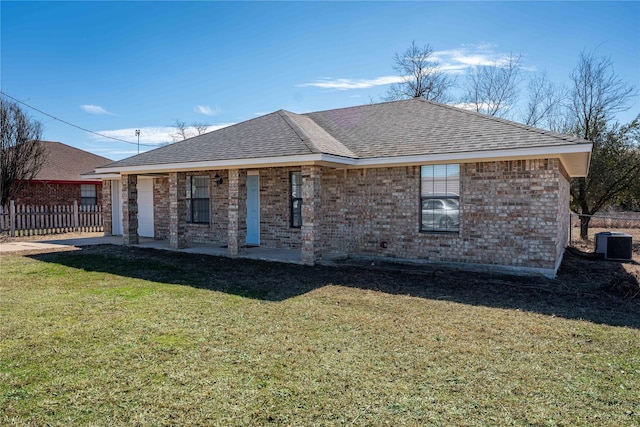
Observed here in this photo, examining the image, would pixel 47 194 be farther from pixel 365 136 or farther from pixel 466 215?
pixel 466 215

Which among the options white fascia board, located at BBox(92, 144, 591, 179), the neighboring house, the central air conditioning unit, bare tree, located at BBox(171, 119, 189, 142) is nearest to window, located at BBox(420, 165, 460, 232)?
white fascia board, located at BBox(92, 144, 591, 179)

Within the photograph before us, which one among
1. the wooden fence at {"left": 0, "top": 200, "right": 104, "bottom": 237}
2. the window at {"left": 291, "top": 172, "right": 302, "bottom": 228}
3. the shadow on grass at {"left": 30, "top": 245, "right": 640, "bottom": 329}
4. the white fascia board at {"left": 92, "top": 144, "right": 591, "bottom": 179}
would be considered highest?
the white fascia board at {"left": 92, "top": 144, "right": 591, "bottom": 179}

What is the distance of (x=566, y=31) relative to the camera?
1430 cm

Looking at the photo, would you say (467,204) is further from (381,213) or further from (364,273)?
(364,273)

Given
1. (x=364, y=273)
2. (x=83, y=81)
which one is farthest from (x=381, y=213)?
(x=83, y=81)

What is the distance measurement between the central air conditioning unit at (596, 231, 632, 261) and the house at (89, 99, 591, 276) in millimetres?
1986

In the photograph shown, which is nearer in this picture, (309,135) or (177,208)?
(309,135)

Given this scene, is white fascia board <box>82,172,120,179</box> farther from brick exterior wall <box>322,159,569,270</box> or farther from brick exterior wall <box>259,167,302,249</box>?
brick exterior wall <box>322,159,569,270</box>

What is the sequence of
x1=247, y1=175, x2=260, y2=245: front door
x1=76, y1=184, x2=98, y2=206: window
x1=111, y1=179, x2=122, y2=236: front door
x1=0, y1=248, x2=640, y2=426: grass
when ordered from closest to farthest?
x1=0, y1=248, x2=640, y2=426: grass
x1=247, y1=175, x2=260, y2=245: front door
x1=111, y1=179, x2=122, y2=236: front door
x1=76, y1=184, x2=98, y2=206: window

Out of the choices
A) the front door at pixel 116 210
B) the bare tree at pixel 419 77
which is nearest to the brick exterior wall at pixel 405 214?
the front door at pixel 116 210

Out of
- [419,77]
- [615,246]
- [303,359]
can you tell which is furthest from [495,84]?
[303,359]

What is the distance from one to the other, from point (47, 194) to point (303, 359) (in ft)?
76.7

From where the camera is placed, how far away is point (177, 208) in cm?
1288

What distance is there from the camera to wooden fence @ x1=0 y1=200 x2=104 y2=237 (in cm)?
1709
